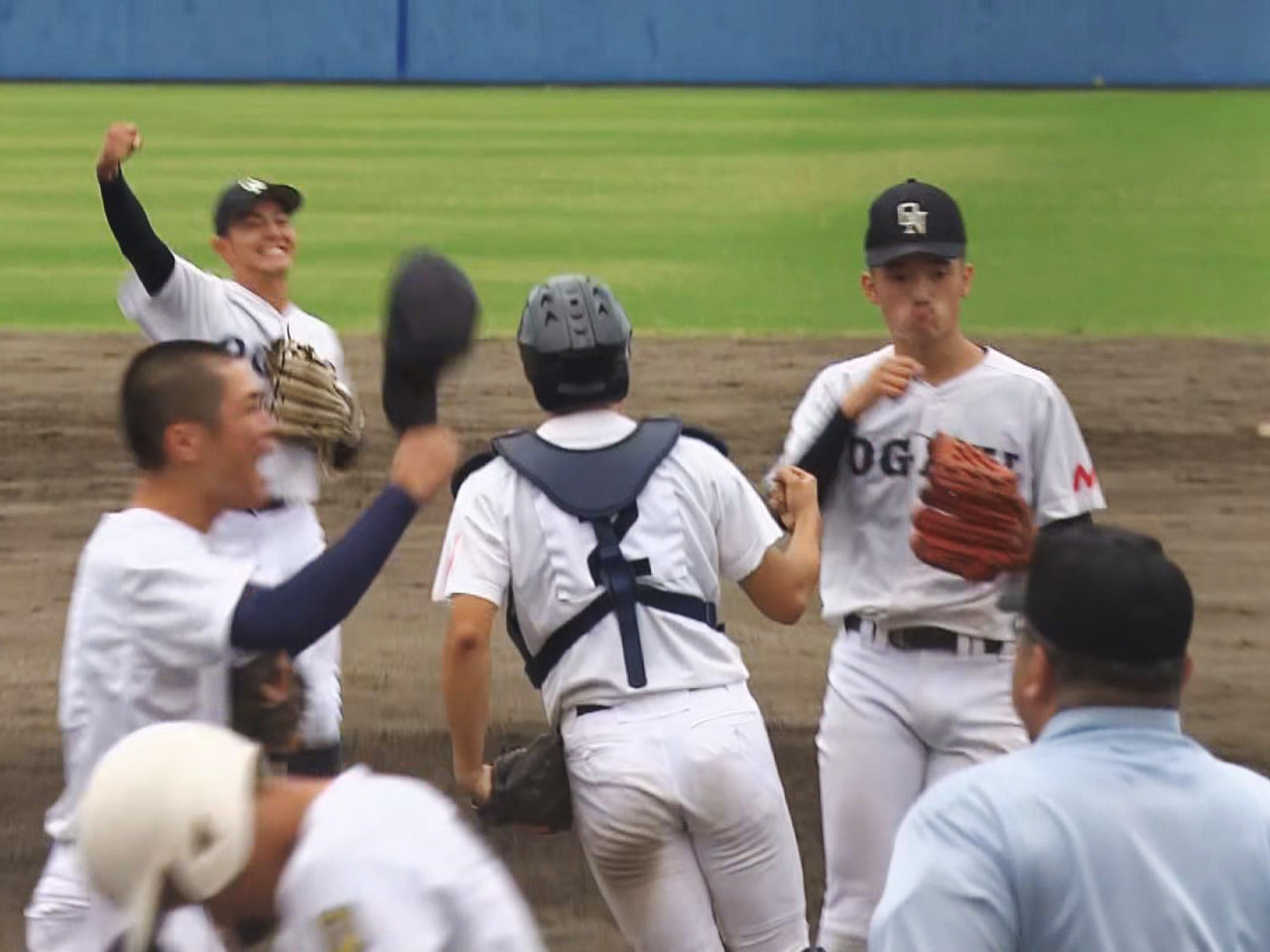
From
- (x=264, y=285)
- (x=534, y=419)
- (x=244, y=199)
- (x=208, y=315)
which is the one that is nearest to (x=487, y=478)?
(x=208, y=315)

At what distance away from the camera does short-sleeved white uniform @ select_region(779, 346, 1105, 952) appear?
14.2 feet

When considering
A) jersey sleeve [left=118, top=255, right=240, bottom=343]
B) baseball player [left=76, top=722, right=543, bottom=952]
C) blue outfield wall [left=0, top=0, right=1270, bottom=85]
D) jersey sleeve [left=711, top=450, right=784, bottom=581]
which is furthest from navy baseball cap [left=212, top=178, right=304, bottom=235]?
blue outfield wall [left=0, top=0, right=1270, bottom=85]

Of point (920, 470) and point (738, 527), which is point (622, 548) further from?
point (920, 470)

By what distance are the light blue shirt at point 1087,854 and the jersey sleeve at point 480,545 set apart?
1.61 m

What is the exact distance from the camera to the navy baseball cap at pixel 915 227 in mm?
4430

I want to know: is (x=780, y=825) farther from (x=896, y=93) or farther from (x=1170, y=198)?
(x=896, y=93)

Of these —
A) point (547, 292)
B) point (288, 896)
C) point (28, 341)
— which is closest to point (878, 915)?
point (288, 896)

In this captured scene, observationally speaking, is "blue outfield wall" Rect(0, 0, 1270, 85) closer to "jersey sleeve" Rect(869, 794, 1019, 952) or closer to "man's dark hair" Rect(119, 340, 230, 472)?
"man's dark hair" Rect(119, 340, 230, 472)

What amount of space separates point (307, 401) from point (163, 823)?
2896 mm

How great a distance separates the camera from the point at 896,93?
89.0 feet

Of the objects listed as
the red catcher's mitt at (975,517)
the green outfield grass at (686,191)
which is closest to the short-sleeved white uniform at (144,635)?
the red catcher's mitt at (975,517)

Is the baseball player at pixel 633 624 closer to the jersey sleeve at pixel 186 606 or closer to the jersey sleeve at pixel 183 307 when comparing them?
the jersey sleeve at pixel 186 606

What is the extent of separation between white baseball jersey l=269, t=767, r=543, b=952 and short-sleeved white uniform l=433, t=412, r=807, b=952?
1.42m

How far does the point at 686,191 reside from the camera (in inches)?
779
